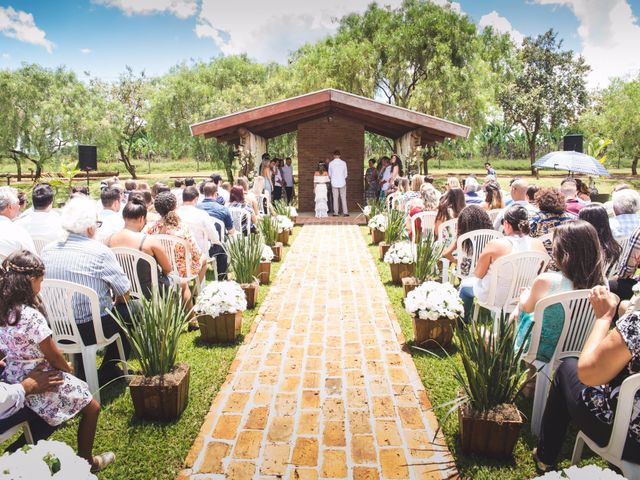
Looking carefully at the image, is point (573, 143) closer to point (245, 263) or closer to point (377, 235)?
point (377, 235)

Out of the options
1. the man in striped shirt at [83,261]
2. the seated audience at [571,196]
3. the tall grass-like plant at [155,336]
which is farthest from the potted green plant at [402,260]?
the man in striped shirt at [83,261]

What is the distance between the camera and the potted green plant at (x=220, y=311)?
425 centimetres

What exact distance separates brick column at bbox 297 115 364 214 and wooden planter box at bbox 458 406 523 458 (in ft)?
41.5

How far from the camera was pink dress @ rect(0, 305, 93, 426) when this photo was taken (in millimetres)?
2359

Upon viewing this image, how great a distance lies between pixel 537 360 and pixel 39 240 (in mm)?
5228

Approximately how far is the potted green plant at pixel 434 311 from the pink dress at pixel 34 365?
2781mm

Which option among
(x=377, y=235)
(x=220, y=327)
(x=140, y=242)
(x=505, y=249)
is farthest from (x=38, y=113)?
(x=505, y=249)

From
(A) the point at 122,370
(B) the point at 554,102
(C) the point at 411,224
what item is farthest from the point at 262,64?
(A) the point at 122,370

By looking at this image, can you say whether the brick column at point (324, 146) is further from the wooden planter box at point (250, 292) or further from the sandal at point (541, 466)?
the sandal at point (541, 466)

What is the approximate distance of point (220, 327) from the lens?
4383mm

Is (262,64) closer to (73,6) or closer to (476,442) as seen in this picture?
(73,6)

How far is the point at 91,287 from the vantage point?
3316 millimetres

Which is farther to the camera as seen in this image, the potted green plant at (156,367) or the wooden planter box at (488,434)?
the potted green plant at (156,367)

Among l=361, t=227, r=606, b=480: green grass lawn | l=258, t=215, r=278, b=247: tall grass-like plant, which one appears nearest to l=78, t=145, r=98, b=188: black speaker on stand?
l=258, t=215, r=278, b=247: tall grass-like plant
